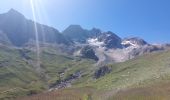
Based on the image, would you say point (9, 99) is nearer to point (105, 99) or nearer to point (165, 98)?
point (105, 99)

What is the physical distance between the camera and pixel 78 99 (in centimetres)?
7625

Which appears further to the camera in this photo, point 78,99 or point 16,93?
point 16,93

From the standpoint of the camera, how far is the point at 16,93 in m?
164

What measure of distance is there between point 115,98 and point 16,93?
111659 mm

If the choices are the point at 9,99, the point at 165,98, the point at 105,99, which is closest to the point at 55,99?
the point at 105,99

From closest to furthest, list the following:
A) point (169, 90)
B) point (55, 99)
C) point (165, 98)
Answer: point (165, 98), point (169, 90), point (55, 99)

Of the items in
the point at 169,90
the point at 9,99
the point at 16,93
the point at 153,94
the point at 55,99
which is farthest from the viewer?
the point at 16,93

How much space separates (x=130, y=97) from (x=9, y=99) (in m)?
90.9

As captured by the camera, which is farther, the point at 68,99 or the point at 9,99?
the point at 9,99

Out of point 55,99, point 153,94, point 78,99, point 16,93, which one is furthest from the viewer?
point 16,93

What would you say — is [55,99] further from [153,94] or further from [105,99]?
[153,94]

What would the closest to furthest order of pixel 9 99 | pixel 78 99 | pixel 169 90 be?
pixel 169 90
pixel 78 99
pixel 9 99

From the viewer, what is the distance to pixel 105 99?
63062 mm

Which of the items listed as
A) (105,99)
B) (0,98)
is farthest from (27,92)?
(105,99)
